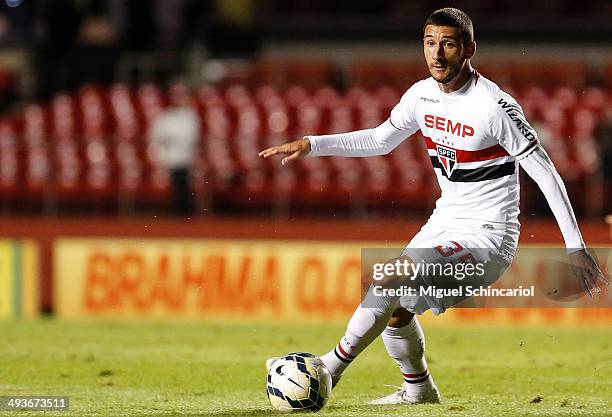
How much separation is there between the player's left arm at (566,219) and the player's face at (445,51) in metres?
0.64

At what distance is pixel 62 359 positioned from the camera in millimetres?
10383

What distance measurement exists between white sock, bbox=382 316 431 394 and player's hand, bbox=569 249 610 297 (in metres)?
1.18

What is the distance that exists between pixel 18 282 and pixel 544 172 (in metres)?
9.08

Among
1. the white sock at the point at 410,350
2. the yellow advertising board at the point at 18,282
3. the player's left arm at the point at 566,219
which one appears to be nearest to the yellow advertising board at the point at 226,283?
the yellow advertising board at the point at 18,282

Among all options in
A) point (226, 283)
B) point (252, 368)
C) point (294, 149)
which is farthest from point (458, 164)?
point (226, 283)

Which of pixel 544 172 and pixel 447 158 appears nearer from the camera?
pixel 544 172

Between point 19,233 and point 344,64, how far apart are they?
6.89 metres

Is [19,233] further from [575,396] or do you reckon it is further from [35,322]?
[575,396]

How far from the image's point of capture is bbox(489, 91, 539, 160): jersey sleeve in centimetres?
680

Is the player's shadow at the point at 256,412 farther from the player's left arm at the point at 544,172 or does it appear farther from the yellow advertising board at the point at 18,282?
the yellow advertising board at the point at 18,282

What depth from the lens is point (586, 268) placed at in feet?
21.2

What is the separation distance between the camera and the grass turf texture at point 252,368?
7535mm

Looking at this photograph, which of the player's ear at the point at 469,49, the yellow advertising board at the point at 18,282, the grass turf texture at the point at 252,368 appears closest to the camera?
the player's ear at the point at 469,49

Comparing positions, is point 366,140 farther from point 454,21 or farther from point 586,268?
point 586,268
